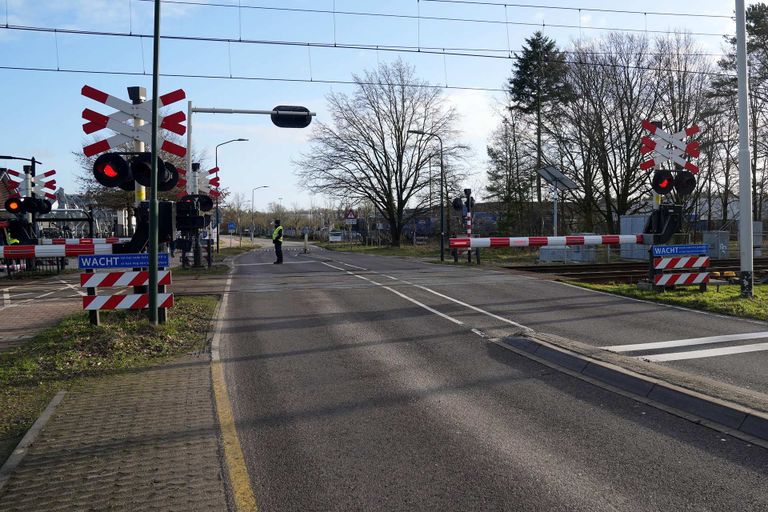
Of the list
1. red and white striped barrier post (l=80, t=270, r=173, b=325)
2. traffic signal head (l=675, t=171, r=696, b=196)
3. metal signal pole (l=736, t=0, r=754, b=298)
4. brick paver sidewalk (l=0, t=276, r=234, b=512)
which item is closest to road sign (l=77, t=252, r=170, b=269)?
red and white striped barrier post (l=80, t=270, r=173, b=325)

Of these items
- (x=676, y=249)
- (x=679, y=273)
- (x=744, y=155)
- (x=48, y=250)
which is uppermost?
(x=744, y=155)

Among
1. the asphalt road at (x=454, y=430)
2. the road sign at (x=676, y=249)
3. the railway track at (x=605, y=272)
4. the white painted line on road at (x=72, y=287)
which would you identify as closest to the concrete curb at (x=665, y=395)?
the asphalt road at (x=454, y=430)

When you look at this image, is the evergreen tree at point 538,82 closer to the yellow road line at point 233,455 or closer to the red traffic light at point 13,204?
the red traffic light at point 13,204

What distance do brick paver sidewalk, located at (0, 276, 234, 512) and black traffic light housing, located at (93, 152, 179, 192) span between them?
363 cm

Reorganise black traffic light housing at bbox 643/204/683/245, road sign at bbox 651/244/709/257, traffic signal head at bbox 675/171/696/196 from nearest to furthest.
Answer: traffic signal head at bbox 675/171/696/196
road sign at bbox 651/244/709/257
black traffic light housing at bbox 643/204/683/245

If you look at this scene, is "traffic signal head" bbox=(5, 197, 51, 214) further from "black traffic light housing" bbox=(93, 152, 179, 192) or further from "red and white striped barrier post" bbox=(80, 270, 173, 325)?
"red and white striped barrier post" bbox=(80, 270, 173, 325)

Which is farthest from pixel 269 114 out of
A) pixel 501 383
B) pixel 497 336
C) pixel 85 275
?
pixel 501 383

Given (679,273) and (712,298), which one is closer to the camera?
(712,298)

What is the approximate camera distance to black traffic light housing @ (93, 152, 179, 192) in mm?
8953

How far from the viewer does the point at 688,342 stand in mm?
8594

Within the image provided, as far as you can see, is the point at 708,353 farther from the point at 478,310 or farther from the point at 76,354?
the point at 76,354

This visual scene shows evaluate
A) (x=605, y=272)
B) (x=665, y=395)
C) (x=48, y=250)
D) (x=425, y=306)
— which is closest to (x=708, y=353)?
(x=665, y=395)

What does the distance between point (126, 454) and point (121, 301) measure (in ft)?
17.2

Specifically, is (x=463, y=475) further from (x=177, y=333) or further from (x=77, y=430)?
(x=177, y=333)
